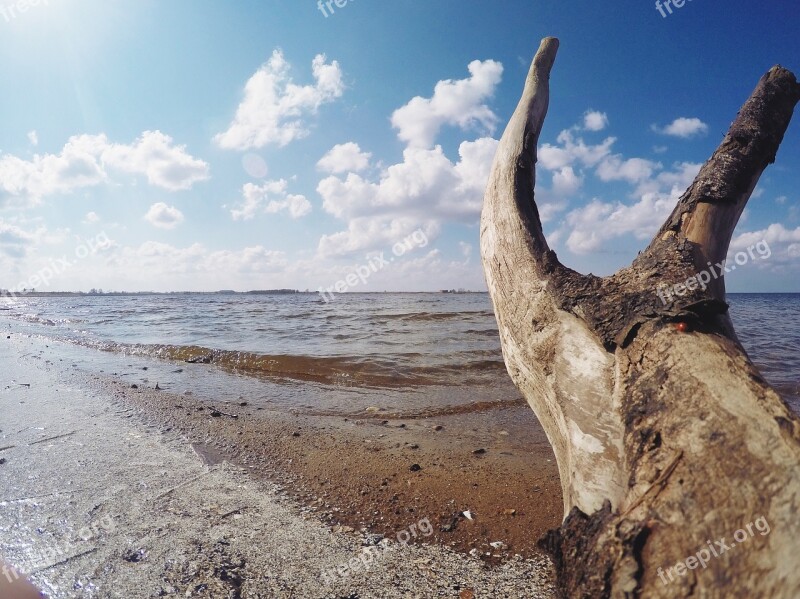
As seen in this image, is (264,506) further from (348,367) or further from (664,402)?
(348,367)

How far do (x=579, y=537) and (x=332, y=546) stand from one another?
1.56 meters

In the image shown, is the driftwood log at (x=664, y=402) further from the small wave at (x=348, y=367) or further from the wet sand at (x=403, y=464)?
the small wave at (x=348, y=367)

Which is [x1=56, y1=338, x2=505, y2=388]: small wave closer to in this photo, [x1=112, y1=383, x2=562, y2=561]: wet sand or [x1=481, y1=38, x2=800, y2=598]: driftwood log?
[x1=112, y1=383, x2=562, y2=561]: wet sand

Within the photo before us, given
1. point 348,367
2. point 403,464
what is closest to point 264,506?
point 403,464

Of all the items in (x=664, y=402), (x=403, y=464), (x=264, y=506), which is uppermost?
(x=664, y=402)

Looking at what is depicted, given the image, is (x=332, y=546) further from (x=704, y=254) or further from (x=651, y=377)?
(x=704, y=254)

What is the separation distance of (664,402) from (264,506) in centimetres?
255

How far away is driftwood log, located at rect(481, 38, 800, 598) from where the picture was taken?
96 cm

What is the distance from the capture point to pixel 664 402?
1293mm

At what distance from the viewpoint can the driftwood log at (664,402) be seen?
96cm

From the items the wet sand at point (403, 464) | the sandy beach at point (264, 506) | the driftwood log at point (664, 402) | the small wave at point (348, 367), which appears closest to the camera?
the driftwood log at point (664, 402)

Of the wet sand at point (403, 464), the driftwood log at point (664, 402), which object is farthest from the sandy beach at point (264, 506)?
the driftwood log at point (664, 402)

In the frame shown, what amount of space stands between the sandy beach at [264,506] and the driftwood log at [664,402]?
Answer: 106 cm

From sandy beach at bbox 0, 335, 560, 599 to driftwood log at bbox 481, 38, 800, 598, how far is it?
1055 mm
